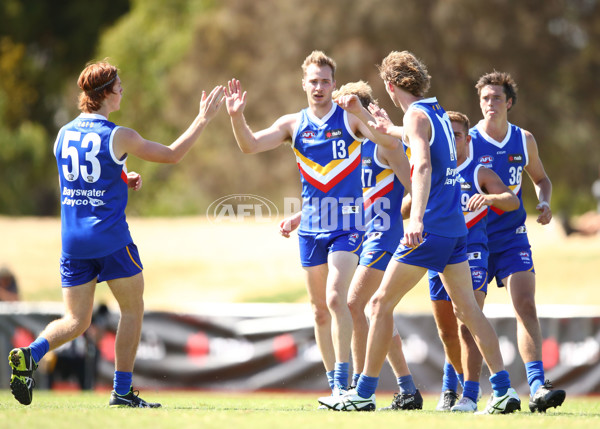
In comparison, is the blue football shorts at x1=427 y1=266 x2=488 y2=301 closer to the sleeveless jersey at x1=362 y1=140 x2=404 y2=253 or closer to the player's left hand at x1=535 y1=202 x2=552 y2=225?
the sleeveless jersey at x1=362 y1=140 x2=404 y2=253

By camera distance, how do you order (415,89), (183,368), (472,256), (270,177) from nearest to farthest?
→ (415,89), (472,256), (183,368), (270,177)

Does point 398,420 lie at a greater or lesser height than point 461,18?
lesser

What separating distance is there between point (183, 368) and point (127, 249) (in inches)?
257

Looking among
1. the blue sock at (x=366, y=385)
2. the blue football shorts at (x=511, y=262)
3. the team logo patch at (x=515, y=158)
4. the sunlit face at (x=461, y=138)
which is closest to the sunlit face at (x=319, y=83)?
the sunlit face at (x=461, y=138)

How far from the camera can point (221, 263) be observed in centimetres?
2445

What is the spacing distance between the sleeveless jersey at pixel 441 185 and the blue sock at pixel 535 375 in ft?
4.80

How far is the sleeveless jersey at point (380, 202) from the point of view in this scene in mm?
6949

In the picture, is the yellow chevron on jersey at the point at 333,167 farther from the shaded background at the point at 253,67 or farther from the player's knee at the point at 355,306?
the shaded background at the point at 253,67

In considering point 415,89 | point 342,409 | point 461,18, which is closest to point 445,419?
point 342,409

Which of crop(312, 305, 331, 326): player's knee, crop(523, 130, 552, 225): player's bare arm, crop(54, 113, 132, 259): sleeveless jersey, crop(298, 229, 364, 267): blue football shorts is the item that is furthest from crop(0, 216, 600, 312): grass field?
crop(54, 113, 132, 259): sleeveless jersey

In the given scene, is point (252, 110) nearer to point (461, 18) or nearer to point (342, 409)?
point (461, 18)

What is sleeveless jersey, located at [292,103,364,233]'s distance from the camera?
702cm

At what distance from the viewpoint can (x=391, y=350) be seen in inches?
280

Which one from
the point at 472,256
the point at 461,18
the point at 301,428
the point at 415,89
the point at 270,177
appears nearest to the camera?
the point at 301,428
